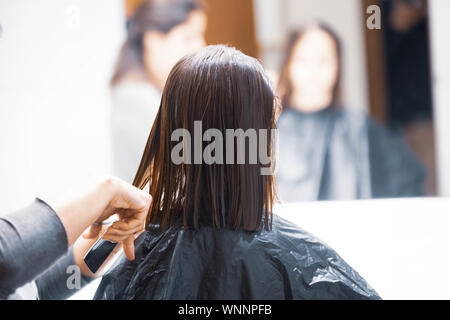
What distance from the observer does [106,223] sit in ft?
2.82

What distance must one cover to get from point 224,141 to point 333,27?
178cm

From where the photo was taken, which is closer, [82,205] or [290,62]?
[82,205]

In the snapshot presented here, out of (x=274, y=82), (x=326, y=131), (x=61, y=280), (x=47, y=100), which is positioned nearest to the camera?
(x=61, y=280)

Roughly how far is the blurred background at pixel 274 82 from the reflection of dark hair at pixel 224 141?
0.55 meters

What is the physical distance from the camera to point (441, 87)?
2359mm

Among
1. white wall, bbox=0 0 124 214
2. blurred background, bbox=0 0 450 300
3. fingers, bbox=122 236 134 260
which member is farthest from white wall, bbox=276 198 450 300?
white wall, bbox=0 0 124 214

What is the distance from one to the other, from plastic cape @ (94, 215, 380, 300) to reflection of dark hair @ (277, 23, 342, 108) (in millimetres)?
1479

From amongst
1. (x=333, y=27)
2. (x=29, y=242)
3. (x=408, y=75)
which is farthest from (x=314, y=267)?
(x=408, y=75)

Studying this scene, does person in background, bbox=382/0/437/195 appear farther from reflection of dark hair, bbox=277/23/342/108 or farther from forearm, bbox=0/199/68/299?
forearm, bbox=0/199/68/299

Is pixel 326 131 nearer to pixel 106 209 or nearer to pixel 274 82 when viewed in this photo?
pixel 274 82

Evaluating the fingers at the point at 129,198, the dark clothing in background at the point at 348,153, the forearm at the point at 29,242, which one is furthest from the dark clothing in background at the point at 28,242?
the dark clothing in background at the point at 348,153

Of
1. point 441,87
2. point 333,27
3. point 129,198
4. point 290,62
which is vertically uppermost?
point 333,27
